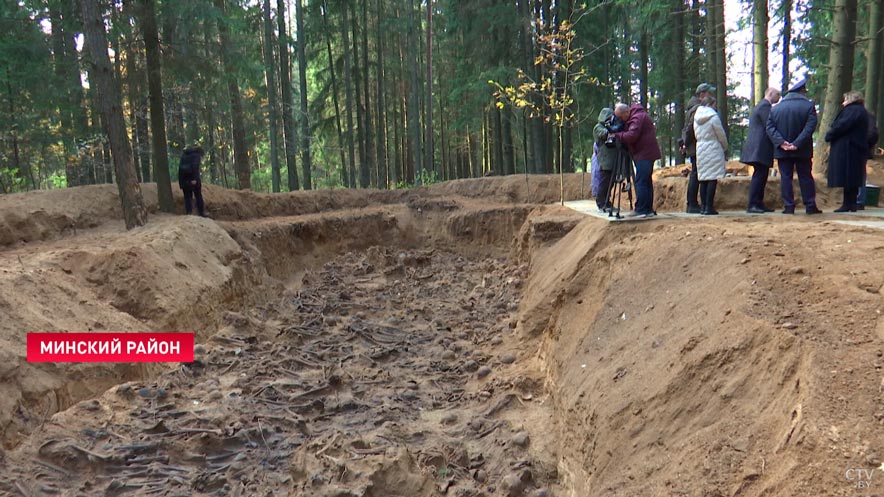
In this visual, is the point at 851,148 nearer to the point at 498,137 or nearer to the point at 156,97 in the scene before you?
the point at 156,97

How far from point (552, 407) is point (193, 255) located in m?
6.64

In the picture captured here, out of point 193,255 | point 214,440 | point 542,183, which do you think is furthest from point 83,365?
point 542,183

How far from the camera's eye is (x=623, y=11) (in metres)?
17.9

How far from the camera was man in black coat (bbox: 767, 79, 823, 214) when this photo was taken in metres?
6.56

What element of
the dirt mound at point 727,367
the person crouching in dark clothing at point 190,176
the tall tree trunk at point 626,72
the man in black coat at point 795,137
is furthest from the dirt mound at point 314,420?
the tall tree trunk at point 626,72

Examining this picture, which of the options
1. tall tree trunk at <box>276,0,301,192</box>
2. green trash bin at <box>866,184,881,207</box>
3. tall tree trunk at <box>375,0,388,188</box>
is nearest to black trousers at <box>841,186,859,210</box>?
green trash bin at <box>866,184,881,207</box>

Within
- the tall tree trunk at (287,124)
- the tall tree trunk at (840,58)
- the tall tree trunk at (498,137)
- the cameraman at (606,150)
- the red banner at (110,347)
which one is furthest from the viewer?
the tall tree trunk at (498,137)

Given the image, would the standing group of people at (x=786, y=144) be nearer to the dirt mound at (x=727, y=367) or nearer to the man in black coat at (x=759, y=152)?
the man in black coat at (x=759, y=152)

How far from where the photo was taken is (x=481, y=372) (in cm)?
668

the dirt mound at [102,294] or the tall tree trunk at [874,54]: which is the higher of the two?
the tall tree trunk at [874,54]

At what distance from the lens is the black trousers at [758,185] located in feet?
23.1

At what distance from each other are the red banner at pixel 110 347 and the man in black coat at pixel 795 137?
8.17 m

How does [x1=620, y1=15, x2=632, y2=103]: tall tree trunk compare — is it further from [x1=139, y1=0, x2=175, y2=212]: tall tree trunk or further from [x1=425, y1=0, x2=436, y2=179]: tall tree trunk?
[x1=139, y1=0, x2=175, y2=212]: tall tree trunk

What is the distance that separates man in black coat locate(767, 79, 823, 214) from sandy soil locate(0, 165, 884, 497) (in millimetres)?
709
